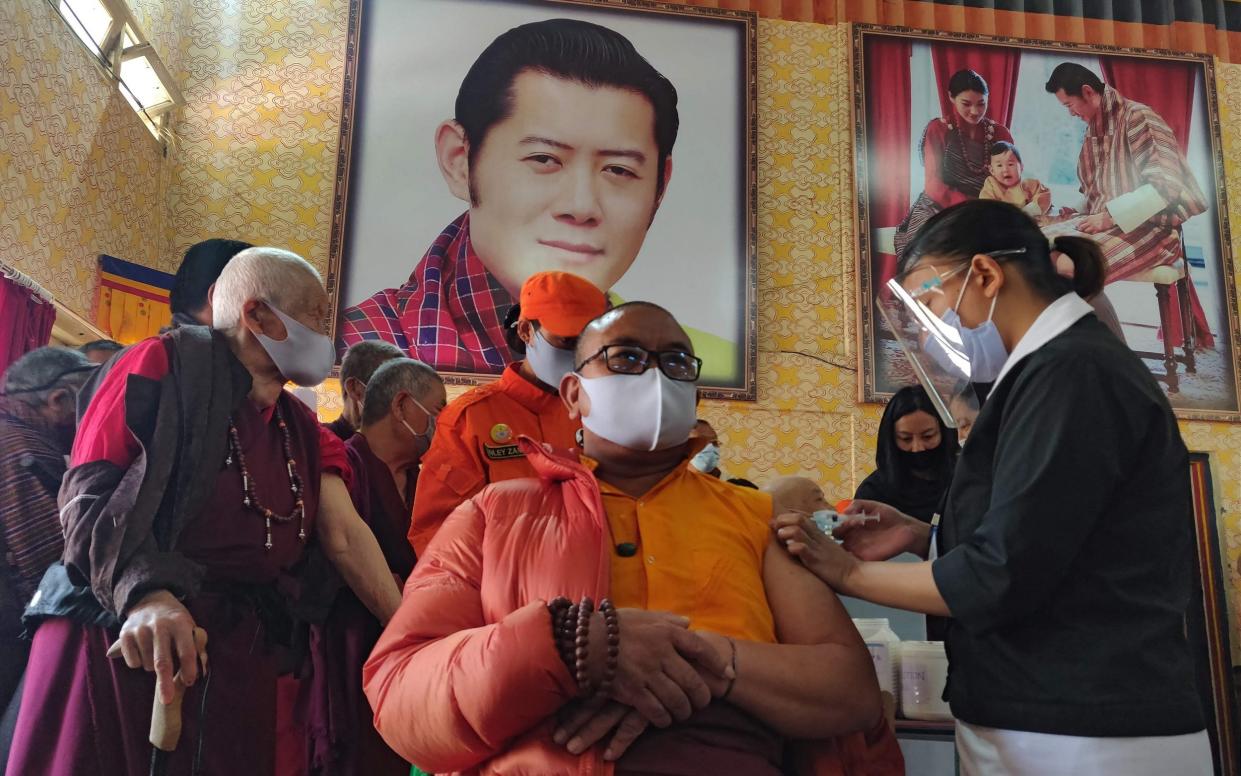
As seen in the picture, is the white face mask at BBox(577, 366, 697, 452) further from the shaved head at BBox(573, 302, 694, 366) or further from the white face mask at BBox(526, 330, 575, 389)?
the white face mask at BBox(526, 330, 575, 389)

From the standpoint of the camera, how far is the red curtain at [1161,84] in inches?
233

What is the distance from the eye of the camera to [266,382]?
84.3 inches

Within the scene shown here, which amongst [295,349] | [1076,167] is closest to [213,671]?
[295,349]

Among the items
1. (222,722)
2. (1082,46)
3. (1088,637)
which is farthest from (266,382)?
(1082,46)

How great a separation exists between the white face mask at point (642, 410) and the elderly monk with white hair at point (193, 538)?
2.46 ft

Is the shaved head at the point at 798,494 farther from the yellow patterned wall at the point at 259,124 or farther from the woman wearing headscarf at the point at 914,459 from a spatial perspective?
the yellow patterned wall at the point at 259,124

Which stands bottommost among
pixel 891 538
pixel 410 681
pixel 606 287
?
pixel 410 681

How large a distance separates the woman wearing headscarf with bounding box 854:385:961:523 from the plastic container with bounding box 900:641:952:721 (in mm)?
702

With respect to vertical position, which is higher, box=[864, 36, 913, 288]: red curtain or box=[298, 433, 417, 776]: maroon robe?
box=[864, 36, 913, 288]: red curtain

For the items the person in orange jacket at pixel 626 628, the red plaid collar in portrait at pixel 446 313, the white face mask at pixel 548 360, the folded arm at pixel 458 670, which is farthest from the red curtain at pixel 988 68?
the folded arm at pixel 458 670

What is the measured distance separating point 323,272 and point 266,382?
3.19 meters

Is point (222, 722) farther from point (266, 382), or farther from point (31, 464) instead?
point (31, 464)

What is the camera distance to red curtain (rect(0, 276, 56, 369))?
341 centimetres

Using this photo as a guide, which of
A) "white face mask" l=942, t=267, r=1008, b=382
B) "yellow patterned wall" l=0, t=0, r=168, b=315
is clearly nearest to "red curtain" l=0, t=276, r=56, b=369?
"yellow patterned wall" l=0, t=0, r=168, b=315
